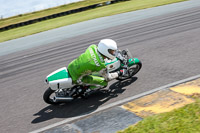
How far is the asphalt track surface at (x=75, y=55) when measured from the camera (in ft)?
22.9

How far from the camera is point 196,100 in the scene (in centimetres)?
578

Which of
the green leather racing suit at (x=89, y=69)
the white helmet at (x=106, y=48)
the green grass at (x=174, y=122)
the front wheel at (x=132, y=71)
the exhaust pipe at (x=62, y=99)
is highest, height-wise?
the white helmet at (x=106, y=48)

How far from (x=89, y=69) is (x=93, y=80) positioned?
426 millimetres

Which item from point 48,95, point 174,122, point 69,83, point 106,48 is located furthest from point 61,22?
point 174,122

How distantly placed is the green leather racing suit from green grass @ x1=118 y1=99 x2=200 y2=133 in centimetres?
216

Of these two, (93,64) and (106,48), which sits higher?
(106,48)

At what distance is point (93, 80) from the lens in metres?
7.19

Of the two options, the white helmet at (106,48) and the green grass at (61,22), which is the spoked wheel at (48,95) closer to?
the white helmet at (106,48)

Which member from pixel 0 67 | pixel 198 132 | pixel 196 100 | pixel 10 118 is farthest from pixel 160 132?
pixel 0 67

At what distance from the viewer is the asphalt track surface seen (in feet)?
22.9

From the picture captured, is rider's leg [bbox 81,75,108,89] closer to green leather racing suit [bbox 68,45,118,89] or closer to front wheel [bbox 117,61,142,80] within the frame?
green leather racing suit [bbox 68,45,118,89]

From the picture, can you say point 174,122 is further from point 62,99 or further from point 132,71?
point 132,71

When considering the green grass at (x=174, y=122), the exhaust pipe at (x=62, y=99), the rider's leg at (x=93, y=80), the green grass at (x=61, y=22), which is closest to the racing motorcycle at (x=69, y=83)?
the exhaust pipe at (x=62, y=99)

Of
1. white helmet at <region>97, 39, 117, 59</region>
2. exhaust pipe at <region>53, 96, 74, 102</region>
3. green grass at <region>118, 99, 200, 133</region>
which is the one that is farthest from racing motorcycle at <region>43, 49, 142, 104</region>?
green grass at <region>118, 99, 200, 133</region>
